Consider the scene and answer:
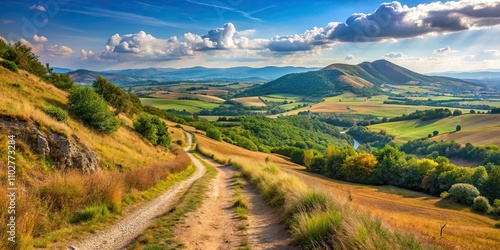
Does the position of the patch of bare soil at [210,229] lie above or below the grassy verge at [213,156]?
above

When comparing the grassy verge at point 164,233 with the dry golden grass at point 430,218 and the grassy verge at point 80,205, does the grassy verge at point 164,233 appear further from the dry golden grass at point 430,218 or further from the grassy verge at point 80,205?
the dry golden grass at point 430,218

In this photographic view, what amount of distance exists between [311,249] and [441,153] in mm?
146609

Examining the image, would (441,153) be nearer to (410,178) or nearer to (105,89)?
(410,178)

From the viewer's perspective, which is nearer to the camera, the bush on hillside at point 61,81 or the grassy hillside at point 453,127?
the bush on hillside at point 61,81

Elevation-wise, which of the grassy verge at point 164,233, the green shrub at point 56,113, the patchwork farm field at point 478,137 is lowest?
the patchwork farm field at point 478,137

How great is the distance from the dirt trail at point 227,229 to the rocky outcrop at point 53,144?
8130 mm

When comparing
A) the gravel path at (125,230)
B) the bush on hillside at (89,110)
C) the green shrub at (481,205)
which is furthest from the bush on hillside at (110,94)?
the green shrub at (481,205)

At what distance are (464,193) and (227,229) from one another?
5395cm

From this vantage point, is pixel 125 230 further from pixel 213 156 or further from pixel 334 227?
pixel 213 156

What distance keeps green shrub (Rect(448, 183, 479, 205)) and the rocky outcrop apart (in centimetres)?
5583

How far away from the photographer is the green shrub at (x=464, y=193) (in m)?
49.9

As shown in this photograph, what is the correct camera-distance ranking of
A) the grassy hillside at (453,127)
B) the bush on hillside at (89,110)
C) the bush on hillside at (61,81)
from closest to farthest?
the bush on hillside at (89,110)
the bush on hillside at (61,81)
the grassy hillside at (453,127)

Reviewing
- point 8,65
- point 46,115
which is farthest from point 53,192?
point 8,65

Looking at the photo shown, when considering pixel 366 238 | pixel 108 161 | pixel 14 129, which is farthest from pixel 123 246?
pixel 108 161
